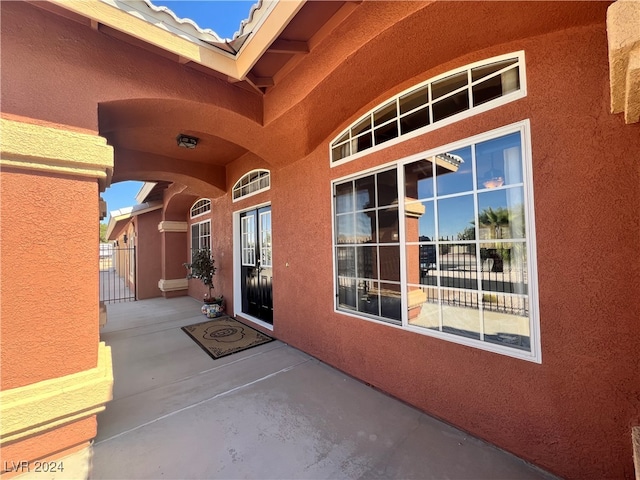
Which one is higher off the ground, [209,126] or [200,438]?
[209,126]

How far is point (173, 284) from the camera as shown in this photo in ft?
29.3

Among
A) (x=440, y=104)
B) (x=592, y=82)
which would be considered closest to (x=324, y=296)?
(x=440, y=104)

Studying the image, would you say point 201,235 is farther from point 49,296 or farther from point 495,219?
point 495,219

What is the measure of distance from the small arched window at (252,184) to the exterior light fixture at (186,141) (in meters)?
1.15

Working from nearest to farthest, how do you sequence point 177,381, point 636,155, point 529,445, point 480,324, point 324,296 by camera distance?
point 636,155
point 529,445
point 480,324
point 177,381
point 324,296

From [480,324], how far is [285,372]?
2.42 metres

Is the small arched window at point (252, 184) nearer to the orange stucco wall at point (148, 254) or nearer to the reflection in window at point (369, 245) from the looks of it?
the reflection in window at point (369, 245)

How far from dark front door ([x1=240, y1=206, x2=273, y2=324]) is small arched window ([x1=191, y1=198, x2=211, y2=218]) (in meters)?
2.27

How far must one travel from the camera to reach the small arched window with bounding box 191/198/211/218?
7742 millimetres

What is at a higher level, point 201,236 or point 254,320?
point 201,236

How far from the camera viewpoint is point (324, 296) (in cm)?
370

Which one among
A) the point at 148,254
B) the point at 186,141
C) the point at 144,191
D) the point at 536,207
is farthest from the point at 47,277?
the point at 148,254

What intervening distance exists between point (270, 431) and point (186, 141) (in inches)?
174

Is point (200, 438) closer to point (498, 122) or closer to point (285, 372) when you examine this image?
point (285, 372)
